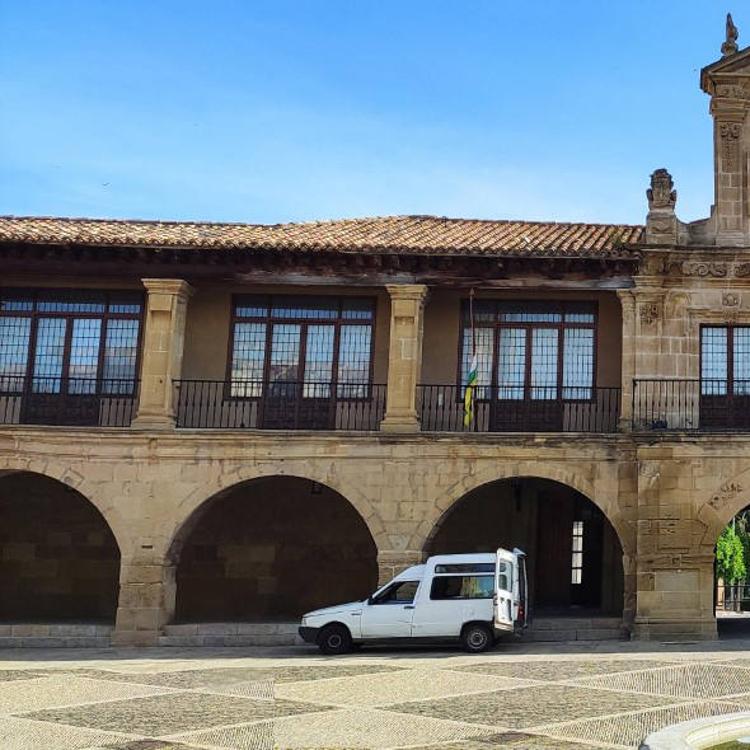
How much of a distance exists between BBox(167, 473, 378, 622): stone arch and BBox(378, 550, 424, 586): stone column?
2750 mm

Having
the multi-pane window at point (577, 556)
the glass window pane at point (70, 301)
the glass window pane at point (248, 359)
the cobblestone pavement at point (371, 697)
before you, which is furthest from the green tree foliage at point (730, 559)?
the glass window pane at point (70, 301)

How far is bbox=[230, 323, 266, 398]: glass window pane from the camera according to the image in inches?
834

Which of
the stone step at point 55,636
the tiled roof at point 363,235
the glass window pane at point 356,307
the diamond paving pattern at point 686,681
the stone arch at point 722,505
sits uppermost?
the tiled roof at point 363,235

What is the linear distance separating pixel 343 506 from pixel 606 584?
5701mm

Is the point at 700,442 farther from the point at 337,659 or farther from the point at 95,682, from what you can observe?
the point at 95,682

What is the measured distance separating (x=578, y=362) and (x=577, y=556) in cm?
494

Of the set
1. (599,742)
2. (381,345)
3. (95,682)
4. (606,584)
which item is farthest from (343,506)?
(599,742)

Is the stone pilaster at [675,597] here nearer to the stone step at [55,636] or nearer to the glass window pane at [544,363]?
the glass window pane at [544,363]

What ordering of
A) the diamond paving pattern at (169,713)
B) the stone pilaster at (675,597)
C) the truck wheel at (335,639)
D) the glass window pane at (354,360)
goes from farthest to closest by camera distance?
1. the glass window pane at (354,360)
2. the stone pilaster at (675,597)
3. the truck wheel at (335,639)
4. the diamond paving pattern at (169,713)

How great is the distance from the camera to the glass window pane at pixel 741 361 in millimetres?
20062

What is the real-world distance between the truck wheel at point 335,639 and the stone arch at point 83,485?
4.70 m

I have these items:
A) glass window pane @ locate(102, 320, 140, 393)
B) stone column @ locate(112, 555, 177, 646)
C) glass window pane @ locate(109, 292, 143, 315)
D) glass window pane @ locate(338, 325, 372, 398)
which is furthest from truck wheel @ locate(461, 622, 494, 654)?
glass window pane @ locate(109, 292, 143, 315)

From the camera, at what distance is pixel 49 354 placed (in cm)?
2125

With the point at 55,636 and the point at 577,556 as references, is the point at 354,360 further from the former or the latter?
the point at 55,636
